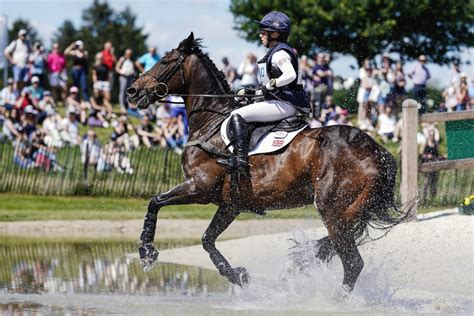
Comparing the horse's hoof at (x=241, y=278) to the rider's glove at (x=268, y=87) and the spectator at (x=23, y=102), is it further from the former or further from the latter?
the spectator at (x=23, y=102)

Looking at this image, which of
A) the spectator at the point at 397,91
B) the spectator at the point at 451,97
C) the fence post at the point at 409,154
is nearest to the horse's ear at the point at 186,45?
the fence post at the point at 409,154

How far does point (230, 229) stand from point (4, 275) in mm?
7260

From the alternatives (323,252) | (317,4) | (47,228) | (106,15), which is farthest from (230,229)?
(106,15)

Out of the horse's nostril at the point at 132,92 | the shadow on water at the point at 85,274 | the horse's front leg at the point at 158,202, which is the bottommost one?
the shadow on water at the point at 85,274

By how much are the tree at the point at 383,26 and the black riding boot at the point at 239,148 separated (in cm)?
3132

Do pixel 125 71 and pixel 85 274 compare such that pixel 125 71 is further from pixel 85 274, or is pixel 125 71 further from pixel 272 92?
pixel 272 92

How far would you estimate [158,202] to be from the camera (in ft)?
44.3

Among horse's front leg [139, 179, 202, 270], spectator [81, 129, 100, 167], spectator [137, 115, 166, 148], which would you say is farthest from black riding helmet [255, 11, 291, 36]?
spectator [137, 115, 166, 148]

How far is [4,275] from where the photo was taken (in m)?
15.6

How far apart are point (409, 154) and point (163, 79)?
6.89m

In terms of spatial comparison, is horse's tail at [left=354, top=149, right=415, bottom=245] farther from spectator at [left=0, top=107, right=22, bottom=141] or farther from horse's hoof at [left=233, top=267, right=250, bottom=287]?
spectator at [left=0, top=107, right=22, bottom=141]

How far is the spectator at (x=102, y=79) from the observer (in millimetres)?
32144

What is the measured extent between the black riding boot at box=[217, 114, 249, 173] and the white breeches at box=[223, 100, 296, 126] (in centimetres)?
13

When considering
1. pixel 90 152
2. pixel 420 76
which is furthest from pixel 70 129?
pixel 420 76
